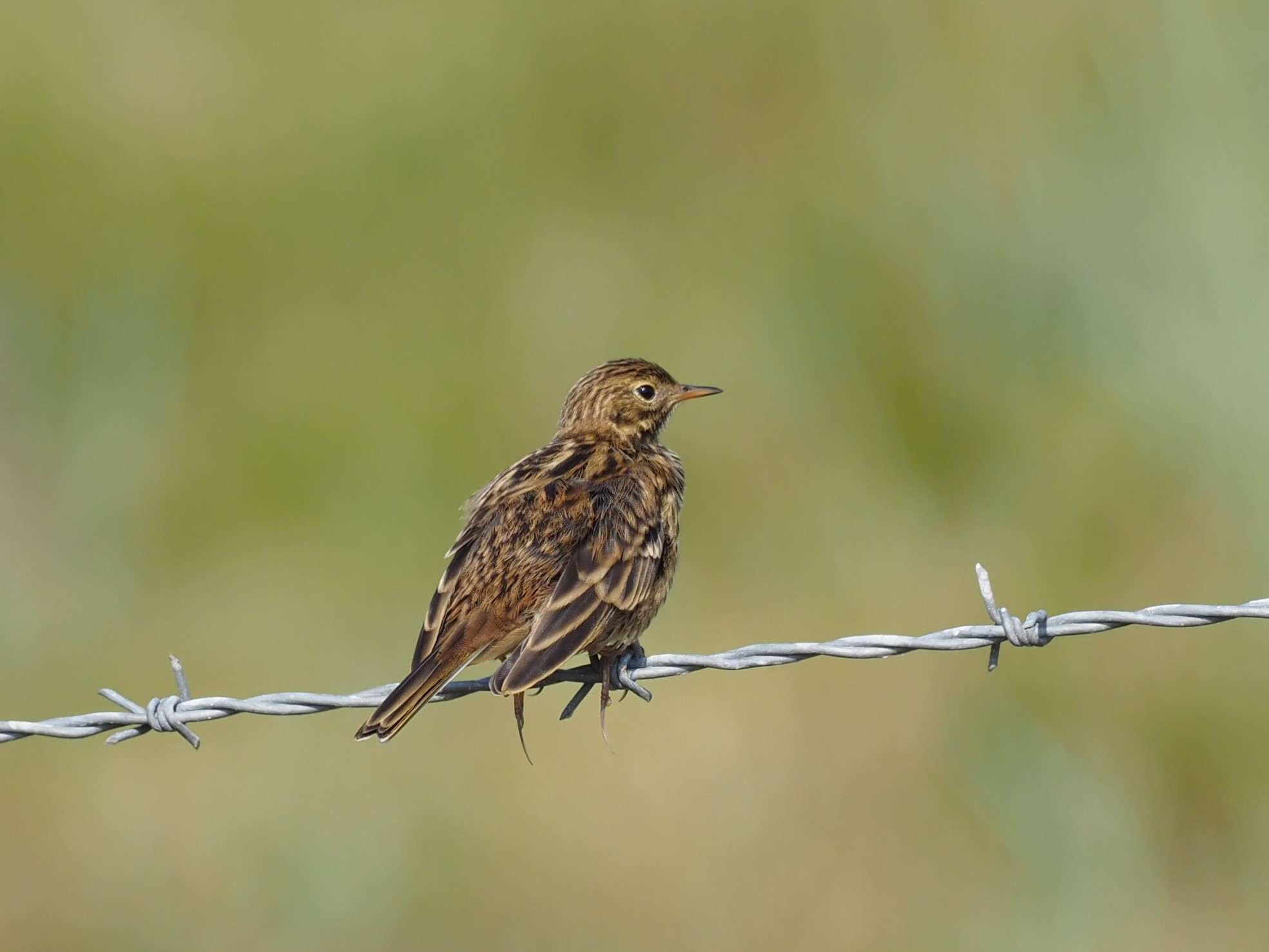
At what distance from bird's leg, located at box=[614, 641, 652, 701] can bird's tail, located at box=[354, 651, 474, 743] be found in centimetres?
66

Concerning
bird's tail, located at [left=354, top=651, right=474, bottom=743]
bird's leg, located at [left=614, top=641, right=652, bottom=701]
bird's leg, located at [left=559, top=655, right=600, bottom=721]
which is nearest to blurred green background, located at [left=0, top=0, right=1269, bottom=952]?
bird's leg, located at [left=614, top=641, right=652, bottom=701]

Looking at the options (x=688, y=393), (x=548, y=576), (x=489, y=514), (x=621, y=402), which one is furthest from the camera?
(x=688, y=393)

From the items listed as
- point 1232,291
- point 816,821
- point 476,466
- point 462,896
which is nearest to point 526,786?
point 462,896

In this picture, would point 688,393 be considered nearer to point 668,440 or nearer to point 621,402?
point 621,402

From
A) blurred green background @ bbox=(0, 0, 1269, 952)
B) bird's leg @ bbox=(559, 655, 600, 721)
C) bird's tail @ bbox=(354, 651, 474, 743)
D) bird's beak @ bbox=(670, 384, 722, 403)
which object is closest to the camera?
bird's tail @ bbox=(354, 651, 474, 743)

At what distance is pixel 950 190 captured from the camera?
36.3 feet

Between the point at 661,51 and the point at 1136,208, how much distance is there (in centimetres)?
526

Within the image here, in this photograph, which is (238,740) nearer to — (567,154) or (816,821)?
(816,821)

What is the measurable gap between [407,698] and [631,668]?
3.30 feet

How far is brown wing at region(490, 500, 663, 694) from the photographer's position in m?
5.82

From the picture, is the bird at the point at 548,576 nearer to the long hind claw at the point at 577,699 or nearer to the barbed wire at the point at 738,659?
the long hind claw at the point at 577,699

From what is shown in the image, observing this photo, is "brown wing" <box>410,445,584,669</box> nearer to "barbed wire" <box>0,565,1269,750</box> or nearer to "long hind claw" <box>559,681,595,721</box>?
"barbed wire" <box>0,565,1269,750</box>

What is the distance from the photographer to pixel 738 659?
5.63m

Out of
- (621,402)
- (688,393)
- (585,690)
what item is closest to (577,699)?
(585,690)
